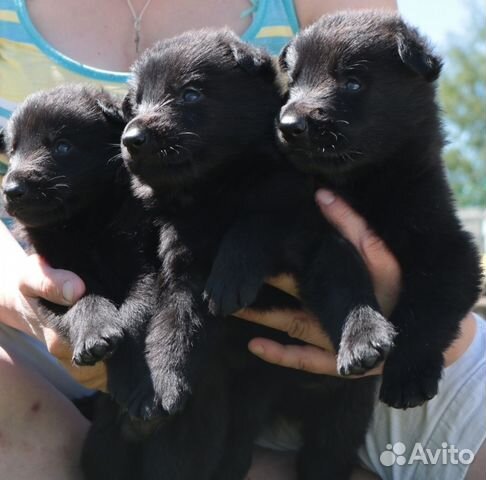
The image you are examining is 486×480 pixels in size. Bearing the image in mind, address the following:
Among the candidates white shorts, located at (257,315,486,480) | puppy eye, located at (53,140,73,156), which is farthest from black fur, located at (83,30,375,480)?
white shorts, located at (257,315,486,480)

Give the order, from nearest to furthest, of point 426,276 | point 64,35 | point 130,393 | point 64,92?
point 130,393 < point 426,276 < point 64,92 < point 64,35

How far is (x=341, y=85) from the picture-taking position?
2504 millimetres

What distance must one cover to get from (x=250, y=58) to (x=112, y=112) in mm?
531

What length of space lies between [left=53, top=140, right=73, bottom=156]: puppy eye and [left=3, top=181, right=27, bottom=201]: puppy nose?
A: 217mm

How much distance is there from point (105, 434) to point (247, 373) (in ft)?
1.64

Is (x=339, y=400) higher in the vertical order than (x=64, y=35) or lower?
lower

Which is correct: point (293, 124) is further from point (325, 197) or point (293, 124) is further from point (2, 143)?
point (2, 143)

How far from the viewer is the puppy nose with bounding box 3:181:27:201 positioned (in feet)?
8.50

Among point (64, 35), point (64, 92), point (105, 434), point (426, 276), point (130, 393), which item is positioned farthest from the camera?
point (64, 35)

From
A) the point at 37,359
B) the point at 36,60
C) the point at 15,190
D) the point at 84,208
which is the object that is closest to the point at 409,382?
the point at 84,208

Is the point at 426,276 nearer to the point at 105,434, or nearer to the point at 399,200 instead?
the point at 399,200

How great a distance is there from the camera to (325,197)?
2527 millimetres

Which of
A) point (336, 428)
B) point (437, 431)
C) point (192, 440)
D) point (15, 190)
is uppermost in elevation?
point (15, 190)

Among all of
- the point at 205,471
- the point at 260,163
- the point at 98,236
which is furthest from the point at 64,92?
the point at 205,471
